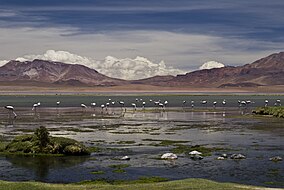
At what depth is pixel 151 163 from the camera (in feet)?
121

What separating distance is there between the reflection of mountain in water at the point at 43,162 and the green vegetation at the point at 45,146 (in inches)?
45.1

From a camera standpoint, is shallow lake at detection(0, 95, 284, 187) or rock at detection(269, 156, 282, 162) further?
rock at detection(269, 156, 282, 162)

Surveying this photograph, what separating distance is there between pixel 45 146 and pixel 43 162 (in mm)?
3870

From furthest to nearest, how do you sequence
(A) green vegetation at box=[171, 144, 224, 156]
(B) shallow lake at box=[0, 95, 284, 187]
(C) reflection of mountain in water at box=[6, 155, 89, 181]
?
(A) green vegetation at box=[171, 144, 224, 156] → (C) reflection of mountain in water at box=[6, 155, 89, 181] → (B) shallow lake at box=[0, 95, 284, 187]

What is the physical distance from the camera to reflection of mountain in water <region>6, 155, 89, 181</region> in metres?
35.6

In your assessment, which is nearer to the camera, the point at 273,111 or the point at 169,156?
the point at 169,156

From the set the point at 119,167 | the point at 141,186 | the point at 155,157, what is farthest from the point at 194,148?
the point at 141,186

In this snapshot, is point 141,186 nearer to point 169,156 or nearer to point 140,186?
point 140,186

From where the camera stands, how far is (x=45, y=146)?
4156 cm

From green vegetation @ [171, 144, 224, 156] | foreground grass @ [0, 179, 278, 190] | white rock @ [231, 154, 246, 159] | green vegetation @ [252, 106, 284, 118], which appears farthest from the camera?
green vegetation @ [252, 106, 284, 118]

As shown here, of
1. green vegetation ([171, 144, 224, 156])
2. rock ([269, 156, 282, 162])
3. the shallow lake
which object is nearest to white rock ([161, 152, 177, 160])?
Result: the shallow lake

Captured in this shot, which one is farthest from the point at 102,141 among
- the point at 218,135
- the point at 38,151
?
the point at 218,135

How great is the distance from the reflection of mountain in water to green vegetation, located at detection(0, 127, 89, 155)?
3.76 ft

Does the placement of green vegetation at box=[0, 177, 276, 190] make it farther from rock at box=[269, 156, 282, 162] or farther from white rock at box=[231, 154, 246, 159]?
white rock at box=[231, 154, 246, 159]
